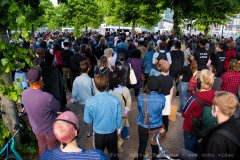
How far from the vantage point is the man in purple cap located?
371 centimetres

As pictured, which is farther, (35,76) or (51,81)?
(51,81)

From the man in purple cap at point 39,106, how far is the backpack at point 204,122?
2.03 meters

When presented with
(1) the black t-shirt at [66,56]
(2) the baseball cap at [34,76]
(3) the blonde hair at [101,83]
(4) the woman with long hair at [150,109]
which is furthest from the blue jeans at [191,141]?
(1) the black t-shirt at [66,56]

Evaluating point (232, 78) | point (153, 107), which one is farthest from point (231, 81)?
point (153, 107)

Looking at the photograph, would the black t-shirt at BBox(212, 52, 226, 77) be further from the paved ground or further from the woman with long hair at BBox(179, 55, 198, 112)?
the paved ground

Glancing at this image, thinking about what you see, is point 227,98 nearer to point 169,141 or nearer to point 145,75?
point 169,141

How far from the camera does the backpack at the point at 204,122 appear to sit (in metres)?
3.75

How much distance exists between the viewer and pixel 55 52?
9703mm

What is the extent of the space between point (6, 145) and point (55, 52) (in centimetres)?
580

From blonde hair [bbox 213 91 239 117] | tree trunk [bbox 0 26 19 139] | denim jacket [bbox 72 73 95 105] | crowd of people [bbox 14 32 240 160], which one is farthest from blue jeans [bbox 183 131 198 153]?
tree trunk [bbox 0 26 19 139]

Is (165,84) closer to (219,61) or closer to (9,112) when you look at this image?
(9,112)

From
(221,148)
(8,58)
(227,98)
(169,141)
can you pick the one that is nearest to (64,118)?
(221,148)

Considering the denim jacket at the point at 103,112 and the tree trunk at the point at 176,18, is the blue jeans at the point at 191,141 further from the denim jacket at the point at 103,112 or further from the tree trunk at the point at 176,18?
the tree trunk at the point at 176,18

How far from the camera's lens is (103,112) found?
12.7ft
